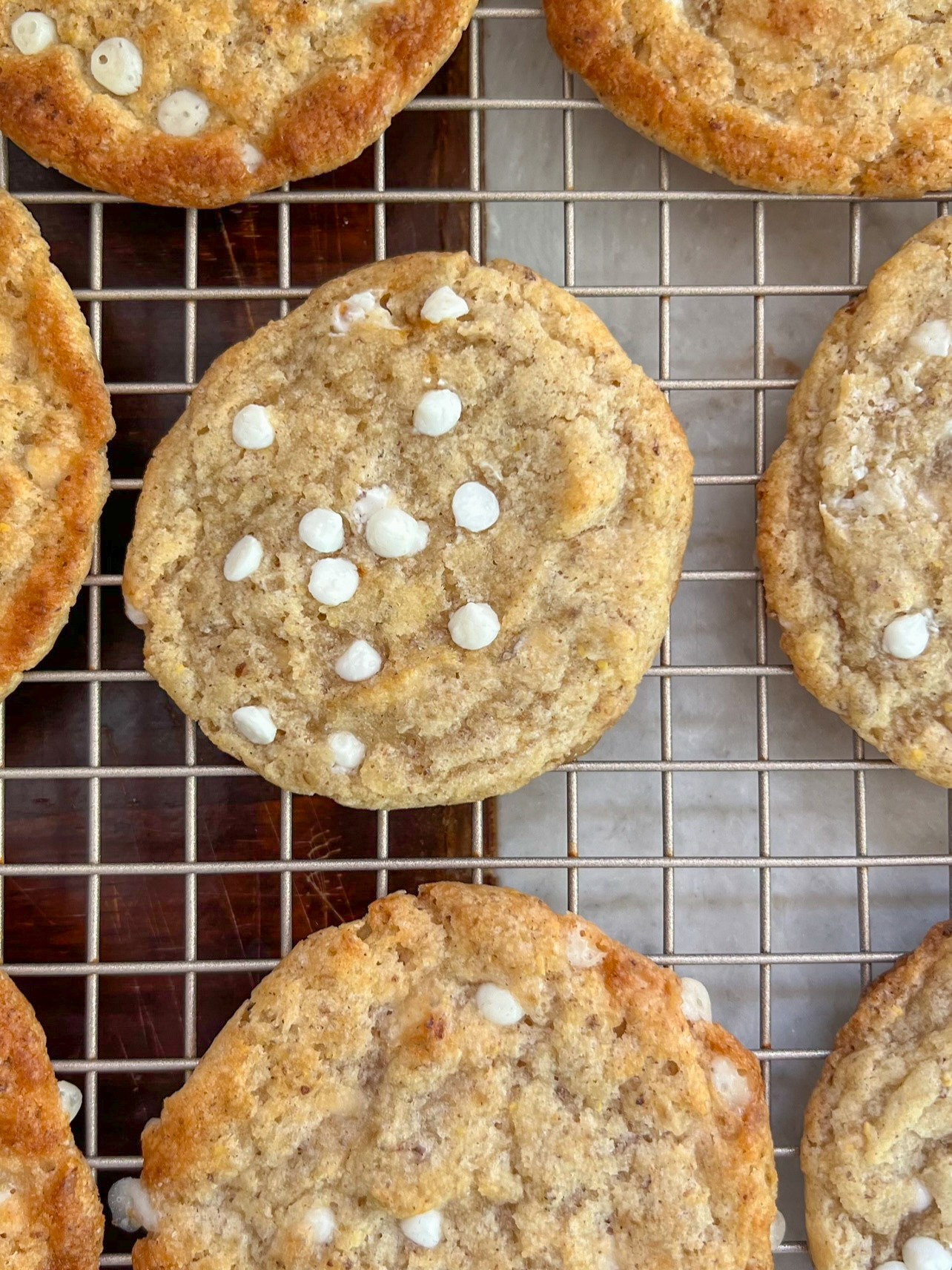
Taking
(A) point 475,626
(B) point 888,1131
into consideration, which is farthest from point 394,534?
(B) point 888,1131

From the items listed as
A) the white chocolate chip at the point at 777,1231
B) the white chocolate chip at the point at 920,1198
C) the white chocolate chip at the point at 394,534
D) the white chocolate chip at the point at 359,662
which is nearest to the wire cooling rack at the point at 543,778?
the white chocolate chip at the point at 777,1231

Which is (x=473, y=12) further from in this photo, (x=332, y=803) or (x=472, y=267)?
(x=332, y=803)

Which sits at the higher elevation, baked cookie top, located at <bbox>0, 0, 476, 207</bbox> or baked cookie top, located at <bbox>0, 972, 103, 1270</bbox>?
baked cookie top, located at <bbox>0, 0, 476, 207</bbox>

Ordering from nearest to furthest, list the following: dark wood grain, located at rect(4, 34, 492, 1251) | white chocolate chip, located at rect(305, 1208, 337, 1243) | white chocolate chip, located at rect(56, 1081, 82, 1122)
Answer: white chocolate chip, located at rect(305, 1208, 337, 1243) → white chocolate chip, located at rect(56, 1081, 82, 1122) → dark wood grain, located at rect(4, 34, 492, 1251)

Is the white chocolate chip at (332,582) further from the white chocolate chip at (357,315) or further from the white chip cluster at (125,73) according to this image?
the white chip cluster at (125,73)

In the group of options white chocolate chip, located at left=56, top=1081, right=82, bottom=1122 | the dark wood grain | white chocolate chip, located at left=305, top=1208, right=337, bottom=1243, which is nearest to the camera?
white chocolate chip, located at left=305, top=1208, right=337, bottom=1243

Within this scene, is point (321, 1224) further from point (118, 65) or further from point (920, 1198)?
point (118, 65)

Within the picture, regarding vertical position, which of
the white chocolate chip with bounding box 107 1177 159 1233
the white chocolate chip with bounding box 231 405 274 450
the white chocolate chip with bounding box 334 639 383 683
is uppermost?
the white chocolate chip with bounding box 231 405 274 450

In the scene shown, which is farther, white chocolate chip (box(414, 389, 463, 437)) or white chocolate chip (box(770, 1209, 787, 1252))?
white chocolate chip (box(770, 1209, 787, 1252))

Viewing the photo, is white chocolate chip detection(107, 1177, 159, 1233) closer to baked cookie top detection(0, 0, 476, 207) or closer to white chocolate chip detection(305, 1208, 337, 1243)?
white chocolate chip detection(305, 1208, 337, 1243)

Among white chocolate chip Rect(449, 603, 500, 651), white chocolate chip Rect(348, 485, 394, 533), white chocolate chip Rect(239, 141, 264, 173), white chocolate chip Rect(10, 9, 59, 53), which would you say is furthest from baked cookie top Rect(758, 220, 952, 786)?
white chocolate chip Rect(10, 9, 59, 53)
